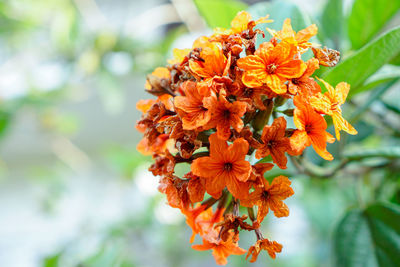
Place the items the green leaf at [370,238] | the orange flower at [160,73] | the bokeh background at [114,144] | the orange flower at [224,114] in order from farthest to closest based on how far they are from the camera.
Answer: the bokeh background at [114,144] < the green leaf at [370,238] < the orange flower at [160,73] < the orange flower at [224,114]

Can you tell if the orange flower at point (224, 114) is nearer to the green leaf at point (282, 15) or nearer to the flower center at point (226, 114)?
the flower center at point (226, 114)

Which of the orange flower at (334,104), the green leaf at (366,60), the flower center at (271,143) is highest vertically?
the green leaf at (366,60)

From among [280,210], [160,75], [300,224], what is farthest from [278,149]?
[300,224]

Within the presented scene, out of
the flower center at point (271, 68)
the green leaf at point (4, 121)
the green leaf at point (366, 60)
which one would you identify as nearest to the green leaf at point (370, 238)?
the green leaf at point (366, 60)

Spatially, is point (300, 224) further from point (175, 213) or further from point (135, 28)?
point (135, 28)

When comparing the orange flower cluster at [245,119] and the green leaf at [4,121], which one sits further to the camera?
the green leaf at [4,121]

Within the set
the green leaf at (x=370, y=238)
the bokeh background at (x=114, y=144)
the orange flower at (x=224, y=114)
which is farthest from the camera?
the bokeh background at (x=114, y=144)

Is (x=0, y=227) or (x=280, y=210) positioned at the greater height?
(x=0, y=227)

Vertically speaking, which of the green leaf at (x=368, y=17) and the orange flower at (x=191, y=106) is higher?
the green leaf at (x=368, y=17)
